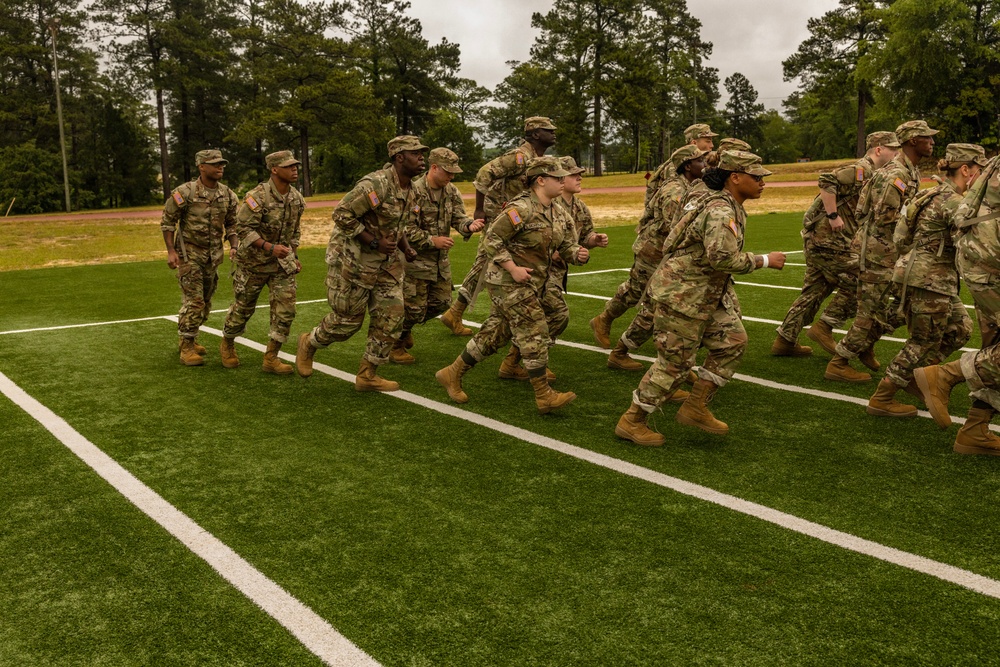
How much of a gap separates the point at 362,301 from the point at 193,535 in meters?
3.22

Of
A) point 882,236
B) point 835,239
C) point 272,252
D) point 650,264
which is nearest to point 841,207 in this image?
A: point 835,239

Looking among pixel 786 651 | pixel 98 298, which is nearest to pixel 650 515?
pixel 786 651

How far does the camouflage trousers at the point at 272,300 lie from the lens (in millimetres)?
8172

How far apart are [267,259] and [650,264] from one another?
3790 millimetres

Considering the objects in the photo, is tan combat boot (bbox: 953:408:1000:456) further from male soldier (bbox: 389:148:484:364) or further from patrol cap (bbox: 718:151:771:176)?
male soldier (bbox: 389:148:484:364)

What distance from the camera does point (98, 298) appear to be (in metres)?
13.6

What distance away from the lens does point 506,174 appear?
8797mm

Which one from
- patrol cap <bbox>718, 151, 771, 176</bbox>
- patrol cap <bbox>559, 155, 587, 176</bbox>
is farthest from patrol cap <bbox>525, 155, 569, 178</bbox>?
patrol cap <bbox>718, 151, 771, 176</bbox>

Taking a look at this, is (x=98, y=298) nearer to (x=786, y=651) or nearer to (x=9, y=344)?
(x=9, y=344)

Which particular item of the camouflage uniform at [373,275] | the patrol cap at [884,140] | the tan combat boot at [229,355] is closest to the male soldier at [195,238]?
the tan combat boot at [229,355]

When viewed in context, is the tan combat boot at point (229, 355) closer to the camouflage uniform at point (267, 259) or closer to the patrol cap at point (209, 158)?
the camouflage uniform at point (267, 259)

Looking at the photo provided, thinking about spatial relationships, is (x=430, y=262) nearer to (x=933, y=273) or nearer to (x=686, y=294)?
(x=686, y=294)

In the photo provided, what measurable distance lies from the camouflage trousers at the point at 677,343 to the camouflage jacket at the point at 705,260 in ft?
0.22

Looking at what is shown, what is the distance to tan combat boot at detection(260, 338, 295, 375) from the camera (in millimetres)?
8172
